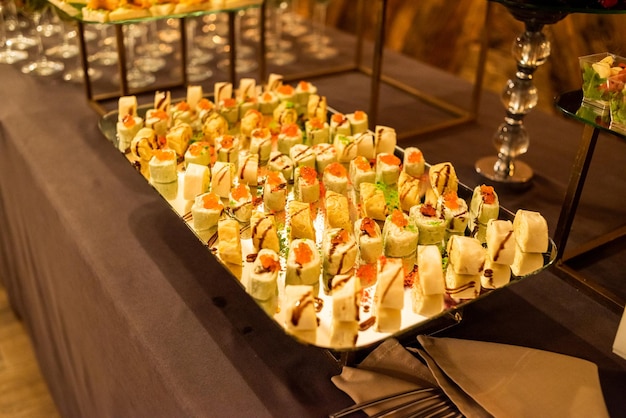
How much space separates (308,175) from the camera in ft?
4.17

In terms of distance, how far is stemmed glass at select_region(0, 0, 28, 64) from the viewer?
2332 millimetres

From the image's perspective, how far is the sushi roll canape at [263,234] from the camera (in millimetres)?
1090

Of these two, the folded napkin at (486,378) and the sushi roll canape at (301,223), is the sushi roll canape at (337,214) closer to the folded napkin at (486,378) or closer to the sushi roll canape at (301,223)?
the sushi roll canape at (301,223)

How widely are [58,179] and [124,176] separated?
0.50 feet

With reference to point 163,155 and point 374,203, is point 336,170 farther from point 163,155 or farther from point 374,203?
point 163,155

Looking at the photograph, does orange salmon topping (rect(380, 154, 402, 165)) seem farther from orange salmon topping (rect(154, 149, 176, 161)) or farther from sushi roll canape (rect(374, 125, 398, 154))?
orange salmon topping (rect(154, 149, 176, 161))

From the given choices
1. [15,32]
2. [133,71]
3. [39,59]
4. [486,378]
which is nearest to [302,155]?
[486,378]

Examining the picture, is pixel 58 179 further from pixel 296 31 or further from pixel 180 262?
pixel 296 31

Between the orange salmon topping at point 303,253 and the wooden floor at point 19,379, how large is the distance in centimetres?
122

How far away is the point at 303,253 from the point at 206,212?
0.74ft

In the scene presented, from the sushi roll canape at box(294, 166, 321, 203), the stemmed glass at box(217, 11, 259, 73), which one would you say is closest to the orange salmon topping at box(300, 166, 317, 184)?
the sushi roll canape at box(294, 166, 321, 203)

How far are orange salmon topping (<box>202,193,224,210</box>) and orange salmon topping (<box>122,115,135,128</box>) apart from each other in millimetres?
401

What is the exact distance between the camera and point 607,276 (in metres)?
1.30

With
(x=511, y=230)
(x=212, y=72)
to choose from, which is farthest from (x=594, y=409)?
(x=212, y=72)
